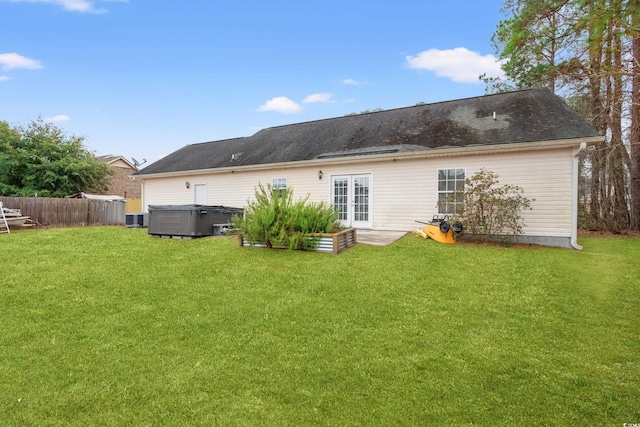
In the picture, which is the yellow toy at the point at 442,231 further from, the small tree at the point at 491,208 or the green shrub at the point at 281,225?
the green shrub at the point at 281,225

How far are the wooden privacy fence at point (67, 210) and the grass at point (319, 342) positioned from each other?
28.7ft

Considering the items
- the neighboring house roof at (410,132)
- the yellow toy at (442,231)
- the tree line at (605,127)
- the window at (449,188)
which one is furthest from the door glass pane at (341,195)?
the tree line at (605,127)

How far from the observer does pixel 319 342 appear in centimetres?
324

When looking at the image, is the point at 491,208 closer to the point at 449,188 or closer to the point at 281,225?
the point at 449,188

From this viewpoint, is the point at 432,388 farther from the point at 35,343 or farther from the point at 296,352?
the point at 35,343

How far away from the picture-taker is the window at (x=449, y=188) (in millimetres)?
9078

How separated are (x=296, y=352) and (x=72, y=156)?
21570 millimetres

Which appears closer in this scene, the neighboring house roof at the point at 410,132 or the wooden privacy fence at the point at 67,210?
the neighboring house roof at the point at 410,132

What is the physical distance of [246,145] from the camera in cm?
1530

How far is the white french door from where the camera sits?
35.0ft

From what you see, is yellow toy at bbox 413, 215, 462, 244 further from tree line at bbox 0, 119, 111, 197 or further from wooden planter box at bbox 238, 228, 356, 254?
tree line at bbox 0, 119, 111, 197

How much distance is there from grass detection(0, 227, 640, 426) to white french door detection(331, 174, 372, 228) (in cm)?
464

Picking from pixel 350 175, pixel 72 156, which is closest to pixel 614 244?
pixel 350 175

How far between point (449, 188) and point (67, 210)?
15.1 metres
